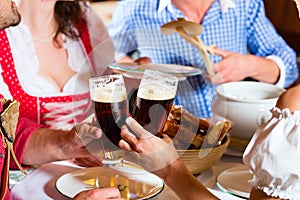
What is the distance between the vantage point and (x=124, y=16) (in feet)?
6.40

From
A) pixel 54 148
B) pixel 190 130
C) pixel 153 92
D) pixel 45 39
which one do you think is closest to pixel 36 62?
pixel 45 39

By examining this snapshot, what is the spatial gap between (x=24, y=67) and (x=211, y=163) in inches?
24.6

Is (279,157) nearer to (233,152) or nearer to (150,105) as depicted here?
(150,105)

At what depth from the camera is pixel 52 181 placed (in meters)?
1.08

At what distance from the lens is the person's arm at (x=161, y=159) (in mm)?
869

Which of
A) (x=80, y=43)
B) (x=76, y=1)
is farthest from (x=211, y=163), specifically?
(x=76, y=1)

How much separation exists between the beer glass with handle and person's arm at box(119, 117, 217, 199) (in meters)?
0.02

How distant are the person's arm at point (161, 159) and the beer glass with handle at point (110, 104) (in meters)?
0.02

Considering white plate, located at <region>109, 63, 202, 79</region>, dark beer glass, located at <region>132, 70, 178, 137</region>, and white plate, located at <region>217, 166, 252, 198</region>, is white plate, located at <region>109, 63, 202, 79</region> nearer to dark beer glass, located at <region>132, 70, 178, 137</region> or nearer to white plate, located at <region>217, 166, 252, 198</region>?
dark beer glass, located at <region>132, 70, 178, 137</region>

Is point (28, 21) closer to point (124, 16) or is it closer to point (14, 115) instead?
point (124, 16)

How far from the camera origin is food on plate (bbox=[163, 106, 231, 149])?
101 centimetres

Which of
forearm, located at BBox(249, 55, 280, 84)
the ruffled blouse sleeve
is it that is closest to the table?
the ruffled blouse sleeve

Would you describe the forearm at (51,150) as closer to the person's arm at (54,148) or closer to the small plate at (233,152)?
the person's arm at (54,148)

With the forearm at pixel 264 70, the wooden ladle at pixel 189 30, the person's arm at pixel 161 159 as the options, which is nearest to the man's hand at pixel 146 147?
the person's arm at pixel 161 159
